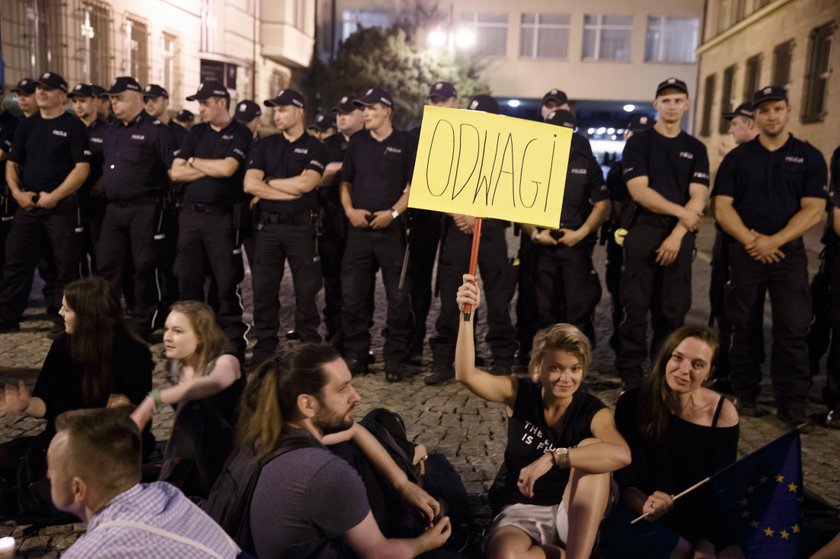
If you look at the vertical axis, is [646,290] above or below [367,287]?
above

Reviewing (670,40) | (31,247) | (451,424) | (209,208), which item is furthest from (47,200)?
(670,40)

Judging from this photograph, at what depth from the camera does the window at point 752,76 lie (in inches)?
994

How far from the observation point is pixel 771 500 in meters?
3.36

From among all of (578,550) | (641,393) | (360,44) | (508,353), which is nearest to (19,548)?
(578,550)

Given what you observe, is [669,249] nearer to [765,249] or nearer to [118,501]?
[765,249]

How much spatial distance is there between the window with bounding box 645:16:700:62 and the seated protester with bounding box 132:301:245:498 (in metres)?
37.7

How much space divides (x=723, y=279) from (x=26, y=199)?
241 inches

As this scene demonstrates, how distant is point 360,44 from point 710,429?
32237 millimetres

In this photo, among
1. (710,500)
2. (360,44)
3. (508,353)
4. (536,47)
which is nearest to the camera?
(710,500)

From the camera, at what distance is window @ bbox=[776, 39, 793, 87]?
22.2 m

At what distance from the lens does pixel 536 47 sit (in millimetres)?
38781

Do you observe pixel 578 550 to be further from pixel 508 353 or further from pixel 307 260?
pixel 307 260

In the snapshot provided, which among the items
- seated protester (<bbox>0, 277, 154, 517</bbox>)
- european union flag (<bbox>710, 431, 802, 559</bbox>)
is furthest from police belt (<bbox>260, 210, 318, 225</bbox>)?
european union flag (<bbox>710, 431, 802, 559</bbox>)

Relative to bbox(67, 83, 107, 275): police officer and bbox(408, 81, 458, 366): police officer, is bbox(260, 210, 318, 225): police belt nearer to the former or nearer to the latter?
bbox(408, 81, 458, 366): police officer
